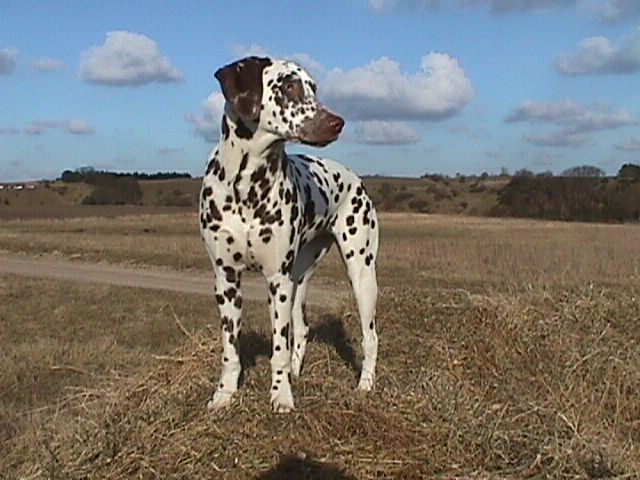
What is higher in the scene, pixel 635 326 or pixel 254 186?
pixel 254 186

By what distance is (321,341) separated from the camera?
324 inches

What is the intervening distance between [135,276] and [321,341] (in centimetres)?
1273

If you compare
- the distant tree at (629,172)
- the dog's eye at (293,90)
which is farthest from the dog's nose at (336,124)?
the distant tree at (629,172)

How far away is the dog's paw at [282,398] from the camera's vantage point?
17.7 ft

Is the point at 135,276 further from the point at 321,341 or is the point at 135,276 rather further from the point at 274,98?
the point at 274,98

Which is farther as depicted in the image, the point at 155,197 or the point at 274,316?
the point at 155,197

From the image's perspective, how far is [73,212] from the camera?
2366 inches

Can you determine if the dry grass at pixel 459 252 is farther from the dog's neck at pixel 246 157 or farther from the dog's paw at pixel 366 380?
the dog's neck at pixel 246 157

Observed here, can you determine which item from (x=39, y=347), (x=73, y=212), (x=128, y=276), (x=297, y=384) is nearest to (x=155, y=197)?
(x=73, y=212)

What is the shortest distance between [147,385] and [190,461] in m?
1.84

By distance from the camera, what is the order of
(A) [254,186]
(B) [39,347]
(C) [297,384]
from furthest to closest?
1. (B) [39,347]
2. (C) [297,384]
3. (A) [254,186]

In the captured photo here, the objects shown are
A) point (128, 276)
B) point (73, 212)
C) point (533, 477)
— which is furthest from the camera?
point (73, 212)

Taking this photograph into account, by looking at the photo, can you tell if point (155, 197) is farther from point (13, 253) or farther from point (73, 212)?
point (13, 253)

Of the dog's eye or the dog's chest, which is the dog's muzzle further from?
the dog's chest
